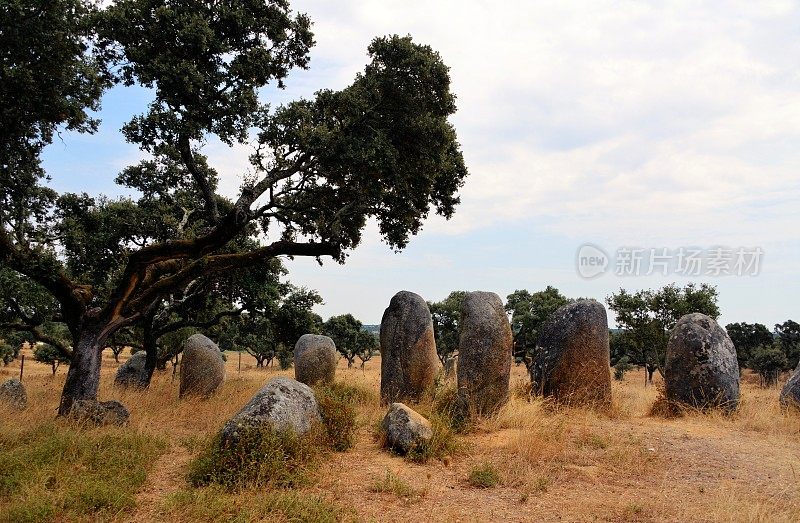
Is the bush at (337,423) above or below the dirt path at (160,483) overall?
above

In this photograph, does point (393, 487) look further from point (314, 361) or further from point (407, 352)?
point (314, 361)

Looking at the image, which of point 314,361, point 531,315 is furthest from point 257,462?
point 531,315

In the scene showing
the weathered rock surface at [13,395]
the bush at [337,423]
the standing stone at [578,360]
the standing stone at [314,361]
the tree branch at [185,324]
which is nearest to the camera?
the bush at [337,423]

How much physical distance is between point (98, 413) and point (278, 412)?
5.46 m

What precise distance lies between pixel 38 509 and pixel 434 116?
11.1 metres

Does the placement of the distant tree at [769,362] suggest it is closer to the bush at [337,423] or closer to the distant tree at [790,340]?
the distant tree at [790,340]

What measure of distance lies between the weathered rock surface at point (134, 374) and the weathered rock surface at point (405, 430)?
14.0m

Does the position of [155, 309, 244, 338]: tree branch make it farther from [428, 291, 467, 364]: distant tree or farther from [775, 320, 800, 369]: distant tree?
[775, 320, 800, 369]: distant tree

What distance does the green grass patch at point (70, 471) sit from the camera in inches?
250

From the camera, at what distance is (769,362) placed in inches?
1513

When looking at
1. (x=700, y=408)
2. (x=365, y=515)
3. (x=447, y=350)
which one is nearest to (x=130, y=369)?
(x=365, y=515)

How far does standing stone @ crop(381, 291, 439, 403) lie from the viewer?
1424 centimetres

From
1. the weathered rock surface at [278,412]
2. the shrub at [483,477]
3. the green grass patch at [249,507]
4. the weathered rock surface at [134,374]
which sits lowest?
the weathered rock surface at [134,374]

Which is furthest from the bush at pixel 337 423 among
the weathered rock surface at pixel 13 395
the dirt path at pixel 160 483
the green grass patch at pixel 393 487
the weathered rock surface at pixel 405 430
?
the weathered rock surface at pixel 13 395
